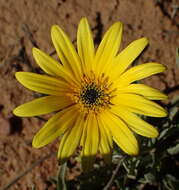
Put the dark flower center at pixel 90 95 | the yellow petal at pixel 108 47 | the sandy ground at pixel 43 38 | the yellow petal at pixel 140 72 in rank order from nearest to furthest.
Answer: the yellow petal at pixel 140 72 → the yellow petal at pixel 108 47 → the dark flower center at pixel 90 95 → the sandy ground at pixel 43 38

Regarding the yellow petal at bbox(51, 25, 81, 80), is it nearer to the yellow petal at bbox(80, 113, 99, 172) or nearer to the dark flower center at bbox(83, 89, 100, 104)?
the dark flower center at bbox(83, 89, 100, 104)

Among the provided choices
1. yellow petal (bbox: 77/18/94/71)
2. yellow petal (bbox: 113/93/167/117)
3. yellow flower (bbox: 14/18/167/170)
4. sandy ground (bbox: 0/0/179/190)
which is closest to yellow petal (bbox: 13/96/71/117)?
yellow flower (bbox: 14/18/167/170)

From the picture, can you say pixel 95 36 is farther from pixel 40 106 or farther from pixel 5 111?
pixel 40 106

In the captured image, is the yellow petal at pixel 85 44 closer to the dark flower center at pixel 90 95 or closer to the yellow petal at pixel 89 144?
the dark flower center at pixel 90 95

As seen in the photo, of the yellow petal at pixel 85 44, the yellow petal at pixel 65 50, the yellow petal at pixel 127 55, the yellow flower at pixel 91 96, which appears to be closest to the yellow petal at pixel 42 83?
the yellow flower at pixel 91 96

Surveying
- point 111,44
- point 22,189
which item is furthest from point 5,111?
point 111,44

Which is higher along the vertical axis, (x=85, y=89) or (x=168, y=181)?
(x=85, y=89)

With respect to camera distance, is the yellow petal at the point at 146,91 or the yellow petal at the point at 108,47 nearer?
the yellow petal at the point at 146,91

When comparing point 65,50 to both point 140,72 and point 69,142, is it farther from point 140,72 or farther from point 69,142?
point 69,142
